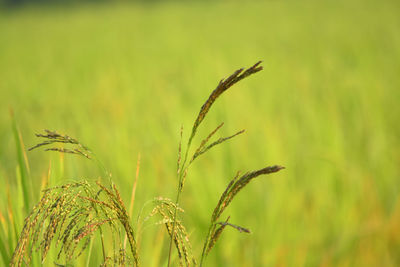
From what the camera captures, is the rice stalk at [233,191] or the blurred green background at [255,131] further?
the blurred green background at [255,131]

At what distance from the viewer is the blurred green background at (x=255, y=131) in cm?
118

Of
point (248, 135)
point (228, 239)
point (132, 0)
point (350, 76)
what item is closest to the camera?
point (228, 239)

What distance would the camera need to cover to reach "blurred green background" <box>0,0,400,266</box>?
46.6 inches

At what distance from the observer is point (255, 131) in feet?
6.18

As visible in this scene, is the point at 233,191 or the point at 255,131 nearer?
the point at 233,191

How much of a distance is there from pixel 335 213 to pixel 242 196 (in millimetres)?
365

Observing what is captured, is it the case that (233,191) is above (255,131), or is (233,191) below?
below

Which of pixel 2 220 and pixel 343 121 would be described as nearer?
pixel 2 220

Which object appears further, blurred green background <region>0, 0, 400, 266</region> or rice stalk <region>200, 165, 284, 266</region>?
blurred green background <region>0, 0, 400, 266</region>

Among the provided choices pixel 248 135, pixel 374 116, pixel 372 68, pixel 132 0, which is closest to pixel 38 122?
pixel 248 135

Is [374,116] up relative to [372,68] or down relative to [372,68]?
A: down

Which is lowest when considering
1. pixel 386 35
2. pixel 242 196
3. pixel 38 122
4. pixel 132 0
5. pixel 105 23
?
pixel 242 196

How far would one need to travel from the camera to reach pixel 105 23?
8375 mm

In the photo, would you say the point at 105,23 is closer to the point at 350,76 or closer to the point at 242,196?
the point at 350,76
